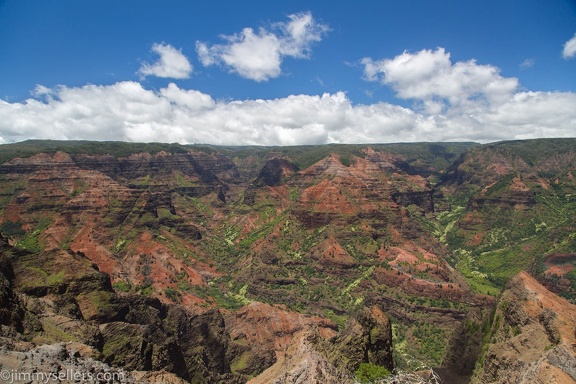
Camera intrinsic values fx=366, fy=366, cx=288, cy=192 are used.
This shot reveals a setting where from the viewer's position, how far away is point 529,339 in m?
33.8

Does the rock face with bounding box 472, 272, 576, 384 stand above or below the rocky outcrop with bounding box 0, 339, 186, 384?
below

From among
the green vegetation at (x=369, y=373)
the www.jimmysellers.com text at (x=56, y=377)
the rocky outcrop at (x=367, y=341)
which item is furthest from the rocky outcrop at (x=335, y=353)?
the www.jimmysellers.com text at (x=56, y=377)

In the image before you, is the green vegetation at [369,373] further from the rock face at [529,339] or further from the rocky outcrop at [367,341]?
the rock face at [529,339]

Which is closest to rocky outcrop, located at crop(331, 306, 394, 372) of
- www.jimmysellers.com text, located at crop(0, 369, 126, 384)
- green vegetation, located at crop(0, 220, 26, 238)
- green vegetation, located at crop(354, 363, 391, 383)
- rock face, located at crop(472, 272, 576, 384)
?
green vegetation, located at crop(354, 363, 391, 383)

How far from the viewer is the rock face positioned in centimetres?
2667

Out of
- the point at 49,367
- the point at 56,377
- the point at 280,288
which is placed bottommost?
the point at 280,288

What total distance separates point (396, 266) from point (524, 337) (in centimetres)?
9265

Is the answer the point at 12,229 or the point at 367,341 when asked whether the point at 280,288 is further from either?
the point at 12,229

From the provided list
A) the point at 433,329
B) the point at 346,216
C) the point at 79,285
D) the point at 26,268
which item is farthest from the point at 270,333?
the point at 346,216

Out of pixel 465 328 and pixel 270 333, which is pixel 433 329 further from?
pixel 465 328

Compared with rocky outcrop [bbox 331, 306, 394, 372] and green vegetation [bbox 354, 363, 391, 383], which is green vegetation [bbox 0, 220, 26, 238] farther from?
green vegetation [bbox 354, 363, 391, 383]

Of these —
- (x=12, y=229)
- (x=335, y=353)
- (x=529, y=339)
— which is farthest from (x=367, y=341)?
(x=12, y=229)

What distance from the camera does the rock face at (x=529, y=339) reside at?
26672 millimetres

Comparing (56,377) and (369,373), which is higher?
(56,377)
